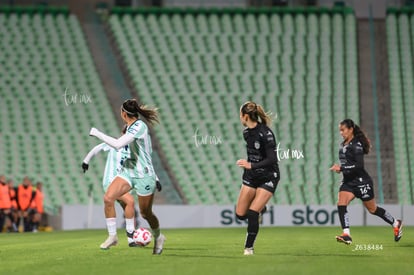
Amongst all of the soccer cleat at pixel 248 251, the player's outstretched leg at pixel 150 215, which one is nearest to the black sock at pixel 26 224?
the player's outstretched leg at pixel 150 215

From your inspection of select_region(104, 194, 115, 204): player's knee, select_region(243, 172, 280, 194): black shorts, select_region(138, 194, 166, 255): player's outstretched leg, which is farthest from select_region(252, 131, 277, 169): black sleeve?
select_region(104, 194, 115, 204): player's knee

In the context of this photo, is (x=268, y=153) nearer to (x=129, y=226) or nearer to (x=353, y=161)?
(x=353, y=161)

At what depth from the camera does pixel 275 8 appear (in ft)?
A: 137

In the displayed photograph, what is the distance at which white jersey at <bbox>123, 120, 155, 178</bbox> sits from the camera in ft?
49.6

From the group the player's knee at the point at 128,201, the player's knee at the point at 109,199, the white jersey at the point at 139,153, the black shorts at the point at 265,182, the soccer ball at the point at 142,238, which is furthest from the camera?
the player's knee at the point at 128,201

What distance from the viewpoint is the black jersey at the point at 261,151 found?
14.7 metres

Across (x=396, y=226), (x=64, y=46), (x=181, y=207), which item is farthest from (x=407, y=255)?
(x=64, y=46)

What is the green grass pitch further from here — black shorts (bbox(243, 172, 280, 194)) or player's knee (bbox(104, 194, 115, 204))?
black shorts (bbox(243, 172, 280, 194))

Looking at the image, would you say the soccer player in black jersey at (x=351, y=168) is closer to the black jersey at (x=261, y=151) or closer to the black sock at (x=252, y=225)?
the black jersey at (x=261, y=151)

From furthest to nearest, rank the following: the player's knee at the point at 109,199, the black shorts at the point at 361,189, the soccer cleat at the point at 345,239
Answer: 1. the black shorts at the point at 361,189
2. the soccer cleat at the point at 345,239
3. the player's knee at the point at 109,199

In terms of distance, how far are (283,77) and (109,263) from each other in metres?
26.5

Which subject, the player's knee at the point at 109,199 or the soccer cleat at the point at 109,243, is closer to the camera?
the player's knee at the point at 109,199

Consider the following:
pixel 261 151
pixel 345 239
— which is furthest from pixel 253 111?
pixel 345 239

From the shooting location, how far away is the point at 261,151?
14.9 meters
